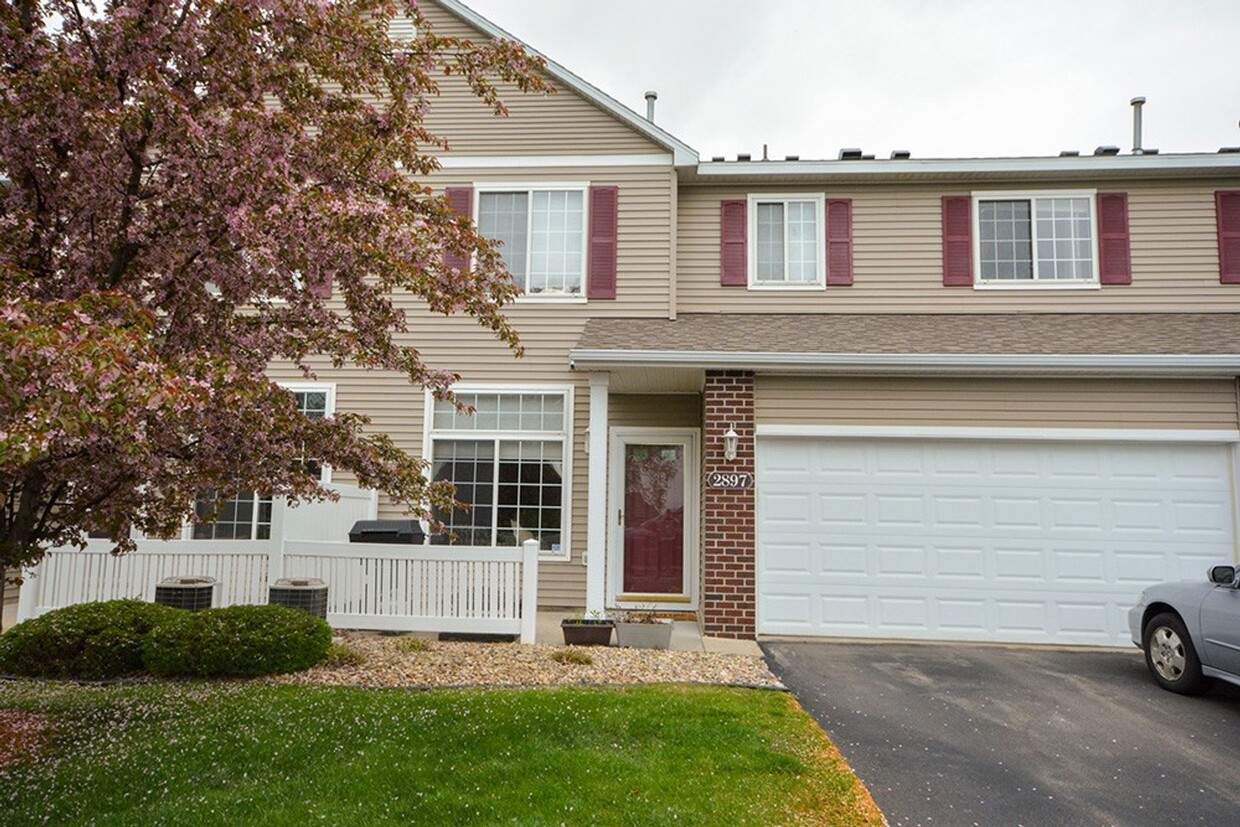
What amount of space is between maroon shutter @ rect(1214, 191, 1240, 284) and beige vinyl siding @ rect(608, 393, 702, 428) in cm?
714

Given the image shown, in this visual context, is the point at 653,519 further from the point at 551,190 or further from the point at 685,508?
the point at 551,190

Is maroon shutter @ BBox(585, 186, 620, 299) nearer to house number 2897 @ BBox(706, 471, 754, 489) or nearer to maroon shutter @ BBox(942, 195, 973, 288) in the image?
house number 2897 @ BBox(706, 471, 754, 489)

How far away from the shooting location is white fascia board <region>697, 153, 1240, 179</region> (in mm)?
10094

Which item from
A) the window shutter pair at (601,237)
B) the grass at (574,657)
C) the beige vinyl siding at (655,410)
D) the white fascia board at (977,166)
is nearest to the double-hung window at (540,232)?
the window shutter pair at (601,237)

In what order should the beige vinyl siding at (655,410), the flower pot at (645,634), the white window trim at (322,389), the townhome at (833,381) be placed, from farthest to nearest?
the white window trim at (322,389) → the beige vinyl siding at (655,410) → the townhome at (833,381) → the flower pot at (645,634)

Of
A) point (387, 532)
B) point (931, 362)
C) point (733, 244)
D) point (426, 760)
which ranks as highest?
point (733, 244)

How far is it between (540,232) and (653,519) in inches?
162

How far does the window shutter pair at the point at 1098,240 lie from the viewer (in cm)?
1023

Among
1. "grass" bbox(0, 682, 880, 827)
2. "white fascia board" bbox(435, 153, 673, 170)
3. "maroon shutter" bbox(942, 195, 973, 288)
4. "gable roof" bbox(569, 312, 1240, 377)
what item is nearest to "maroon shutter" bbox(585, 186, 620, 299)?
"white fascia board" bbox(435, 153, 673, 170)

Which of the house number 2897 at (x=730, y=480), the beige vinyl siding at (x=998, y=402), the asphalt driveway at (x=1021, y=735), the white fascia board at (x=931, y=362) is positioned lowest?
the asphalt driveway at (x=1021, y=735)

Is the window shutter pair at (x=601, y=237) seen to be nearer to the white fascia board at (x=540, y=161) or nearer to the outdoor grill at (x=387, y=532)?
the white fascia board at (x=540, y=161)

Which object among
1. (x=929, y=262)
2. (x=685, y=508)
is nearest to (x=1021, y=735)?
(x=685, y=508)

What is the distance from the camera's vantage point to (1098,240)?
10312 mm

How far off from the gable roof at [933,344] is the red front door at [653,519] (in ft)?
5.45
